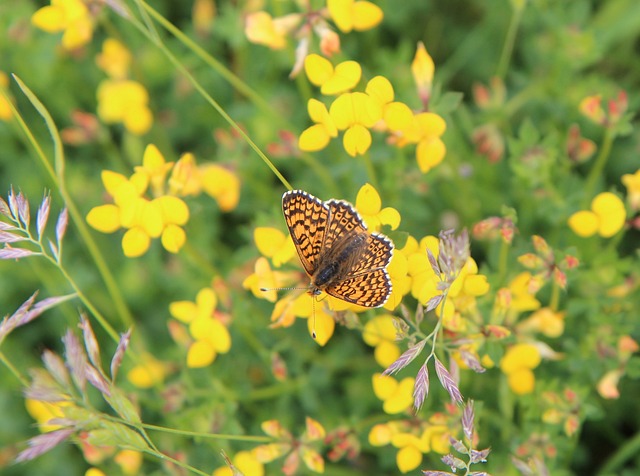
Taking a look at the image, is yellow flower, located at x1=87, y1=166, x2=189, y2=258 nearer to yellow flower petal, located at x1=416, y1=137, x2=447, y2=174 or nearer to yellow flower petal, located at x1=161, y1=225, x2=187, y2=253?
yellow flower petal, located at x1=161, y1=225, x2=187, y2=253

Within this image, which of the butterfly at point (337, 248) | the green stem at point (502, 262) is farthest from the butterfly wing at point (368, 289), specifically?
the green stem at point (502, 262)

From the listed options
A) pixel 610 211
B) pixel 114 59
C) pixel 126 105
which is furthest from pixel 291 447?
pixel 114 59

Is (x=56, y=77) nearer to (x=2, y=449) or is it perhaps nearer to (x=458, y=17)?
(x=2, y=449)

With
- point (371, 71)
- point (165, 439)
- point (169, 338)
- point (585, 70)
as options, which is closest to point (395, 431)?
point (165, 439)

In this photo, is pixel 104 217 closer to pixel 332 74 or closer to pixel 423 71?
pixel 332 74

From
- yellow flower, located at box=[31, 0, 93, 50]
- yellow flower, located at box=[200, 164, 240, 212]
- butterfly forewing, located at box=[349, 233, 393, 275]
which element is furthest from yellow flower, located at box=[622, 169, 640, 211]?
yellow flower, located at box=[31, 0, 93, 50]

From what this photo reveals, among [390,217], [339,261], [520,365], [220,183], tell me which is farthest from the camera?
[220,183]
